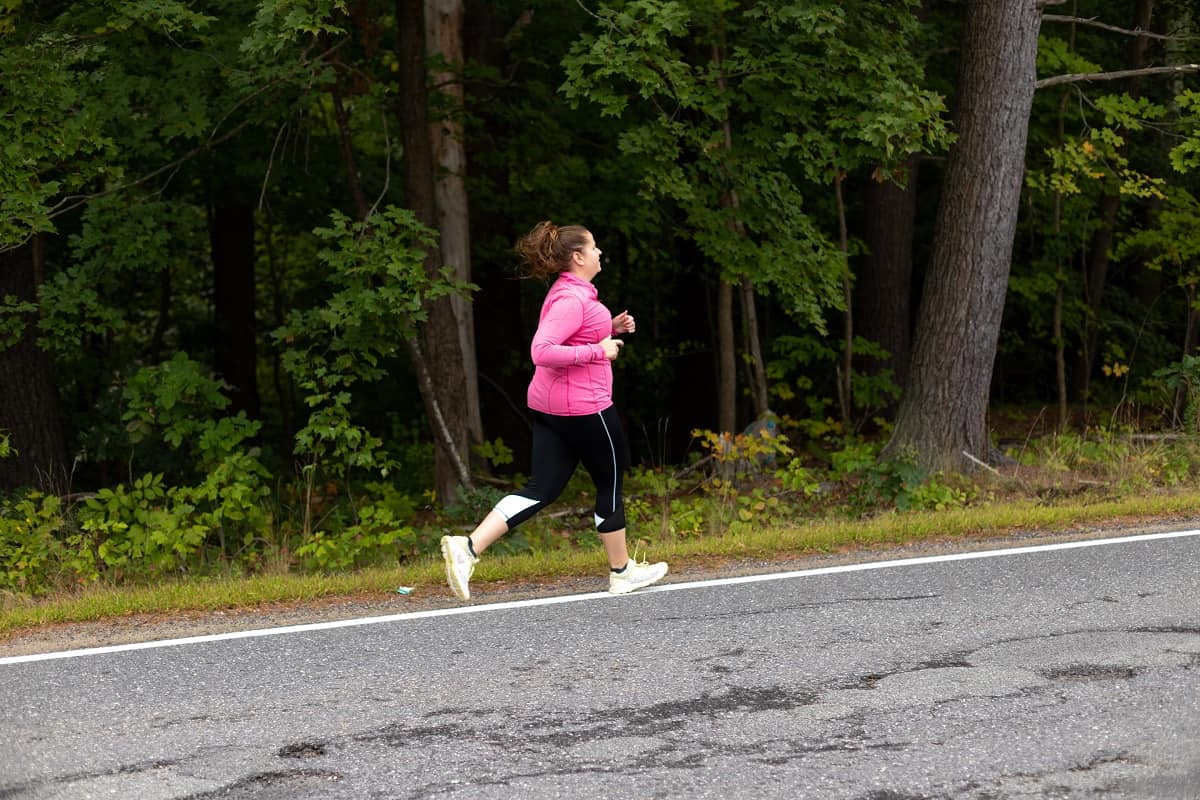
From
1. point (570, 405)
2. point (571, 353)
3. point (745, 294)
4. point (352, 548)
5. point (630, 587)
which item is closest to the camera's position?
point (571, 353)

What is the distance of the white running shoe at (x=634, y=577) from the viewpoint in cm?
687

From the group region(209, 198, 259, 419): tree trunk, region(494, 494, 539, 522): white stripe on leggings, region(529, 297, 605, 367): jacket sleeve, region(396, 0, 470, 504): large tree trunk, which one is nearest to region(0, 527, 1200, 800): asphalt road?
region(494, 494, 539, 522): white stripe on leggings

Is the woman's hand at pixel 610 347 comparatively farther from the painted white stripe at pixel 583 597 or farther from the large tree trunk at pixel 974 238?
the large tree trunk at pixel 974 238

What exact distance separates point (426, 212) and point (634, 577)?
5.32m

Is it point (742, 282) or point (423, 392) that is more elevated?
point (742, 282)

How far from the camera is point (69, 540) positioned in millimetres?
9375

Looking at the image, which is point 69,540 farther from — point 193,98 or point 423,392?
point 193,98

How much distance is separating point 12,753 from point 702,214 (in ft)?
25.2

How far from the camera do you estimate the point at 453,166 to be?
1319 cm

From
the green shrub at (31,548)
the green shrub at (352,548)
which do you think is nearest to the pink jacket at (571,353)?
the green shrub at (352,548)

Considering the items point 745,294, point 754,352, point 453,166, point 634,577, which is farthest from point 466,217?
point 634,577

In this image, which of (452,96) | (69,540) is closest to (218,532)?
(69,540)

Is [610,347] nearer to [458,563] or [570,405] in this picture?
[570,405]

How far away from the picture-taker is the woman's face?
645cm
